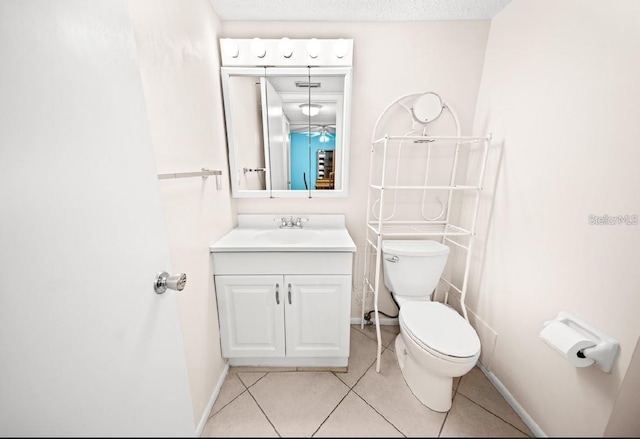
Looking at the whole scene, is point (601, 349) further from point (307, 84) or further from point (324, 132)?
point (307, 84)

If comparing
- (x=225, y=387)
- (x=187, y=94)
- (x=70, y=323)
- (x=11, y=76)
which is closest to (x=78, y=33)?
(x=11, y=76)

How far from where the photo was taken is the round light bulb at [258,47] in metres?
1.35

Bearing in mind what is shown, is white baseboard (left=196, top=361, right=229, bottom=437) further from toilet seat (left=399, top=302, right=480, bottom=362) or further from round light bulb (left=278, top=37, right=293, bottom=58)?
round light bulb (left=278, top=37, right=293, bottom=58)

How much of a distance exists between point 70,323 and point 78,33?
542 millimetres

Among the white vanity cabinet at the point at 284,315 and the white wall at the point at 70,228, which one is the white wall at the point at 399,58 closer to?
the white vanity cabinet at the point at 284,315

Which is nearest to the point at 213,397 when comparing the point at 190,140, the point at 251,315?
the point at 251,315

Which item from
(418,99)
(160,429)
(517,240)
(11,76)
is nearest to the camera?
(11,76)

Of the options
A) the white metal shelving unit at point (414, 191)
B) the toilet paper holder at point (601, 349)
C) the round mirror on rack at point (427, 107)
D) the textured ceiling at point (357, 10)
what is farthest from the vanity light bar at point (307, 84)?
the toilet paper holder at point (601, 349)

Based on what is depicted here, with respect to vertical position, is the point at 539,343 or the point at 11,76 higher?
the point at 11,76

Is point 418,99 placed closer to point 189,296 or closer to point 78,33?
point 78,33

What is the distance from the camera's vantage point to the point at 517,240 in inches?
44.1

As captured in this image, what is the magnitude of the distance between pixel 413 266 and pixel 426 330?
396 millimetres

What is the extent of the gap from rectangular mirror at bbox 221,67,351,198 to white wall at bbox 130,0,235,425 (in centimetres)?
13

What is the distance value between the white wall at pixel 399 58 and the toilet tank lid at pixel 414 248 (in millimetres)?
691
